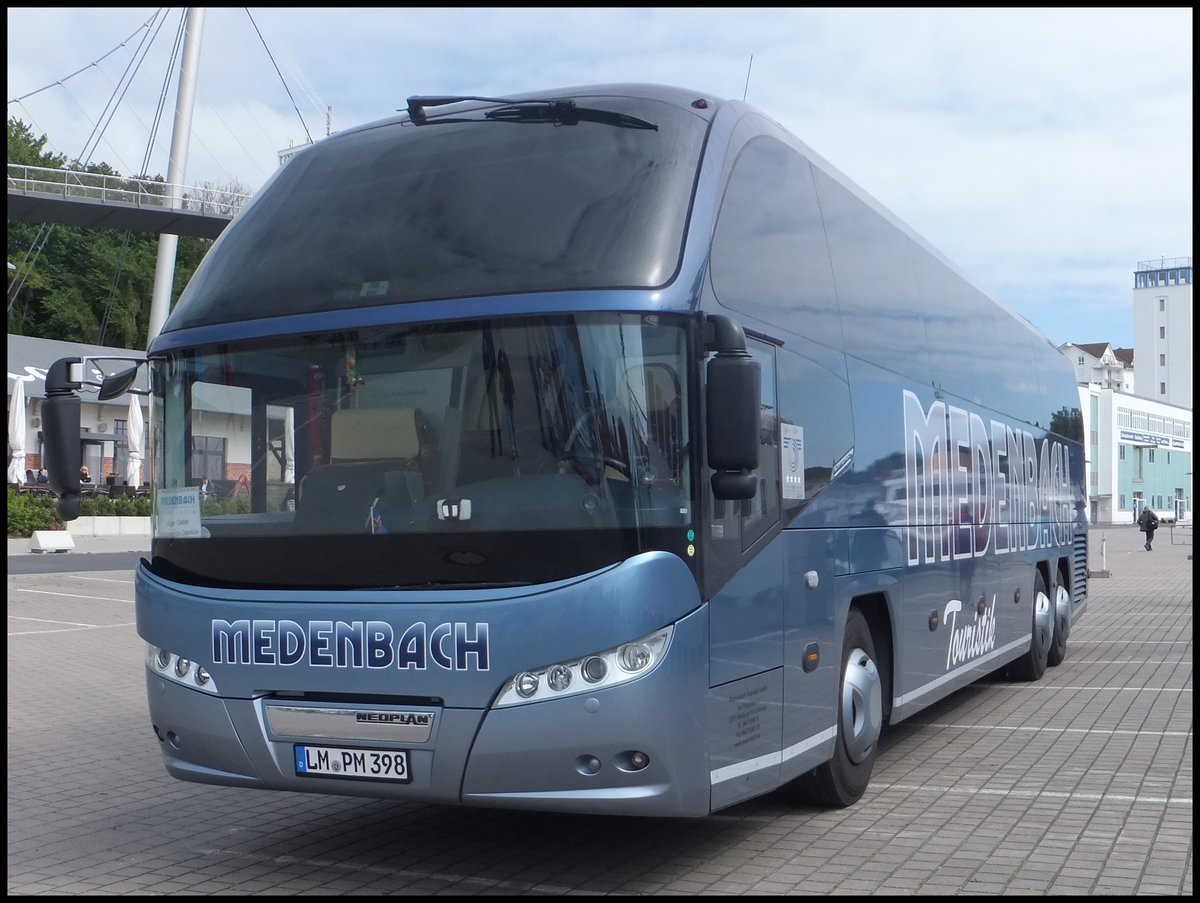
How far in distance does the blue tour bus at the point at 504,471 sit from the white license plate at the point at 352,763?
0.01 meters

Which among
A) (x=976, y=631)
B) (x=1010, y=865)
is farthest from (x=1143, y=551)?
(x=1010, y=865)

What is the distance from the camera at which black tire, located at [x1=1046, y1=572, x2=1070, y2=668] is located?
13.8m

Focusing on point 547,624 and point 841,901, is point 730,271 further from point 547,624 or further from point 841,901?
point 841,901

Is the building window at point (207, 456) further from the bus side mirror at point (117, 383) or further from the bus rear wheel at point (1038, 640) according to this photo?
the bus rear wheel at point (1038, 640)

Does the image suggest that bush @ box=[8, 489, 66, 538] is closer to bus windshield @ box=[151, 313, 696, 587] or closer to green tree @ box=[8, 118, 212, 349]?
bus windshield @ box=[151, 313, 696, 587]

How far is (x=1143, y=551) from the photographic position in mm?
50656

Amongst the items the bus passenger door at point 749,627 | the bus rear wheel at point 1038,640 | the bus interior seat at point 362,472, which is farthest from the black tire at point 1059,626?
the bus interior seat at point 362,472

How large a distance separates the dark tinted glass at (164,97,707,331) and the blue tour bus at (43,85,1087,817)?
2cm

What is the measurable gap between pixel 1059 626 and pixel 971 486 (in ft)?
15.3

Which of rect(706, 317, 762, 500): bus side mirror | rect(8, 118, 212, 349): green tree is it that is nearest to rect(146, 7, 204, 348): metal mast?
rect(706, 317, 762, 500): bus side mirror

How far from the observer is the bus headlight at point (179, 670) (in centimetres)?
584

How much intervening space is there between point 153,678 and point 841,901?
121 inches

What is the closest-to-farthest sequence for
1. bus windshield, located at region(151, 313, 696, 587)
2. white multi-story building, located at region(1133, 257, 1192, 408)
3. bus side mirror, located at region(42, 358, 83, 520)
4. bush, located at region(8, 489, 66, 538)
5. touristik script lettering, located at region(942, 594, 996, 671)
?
bus windshield, located at region(151, 313, 696, 587), bus side mirror, located at region(42, 358, 83, 520), touristik script lettering, located at region(942, 594, 996, 671), bush, located at region(8, 489, 66, 538), white multi-story building, located at region(1133, 257, 1192, 408)

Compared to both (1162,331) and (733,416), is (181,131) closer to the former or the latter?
(733,416)
